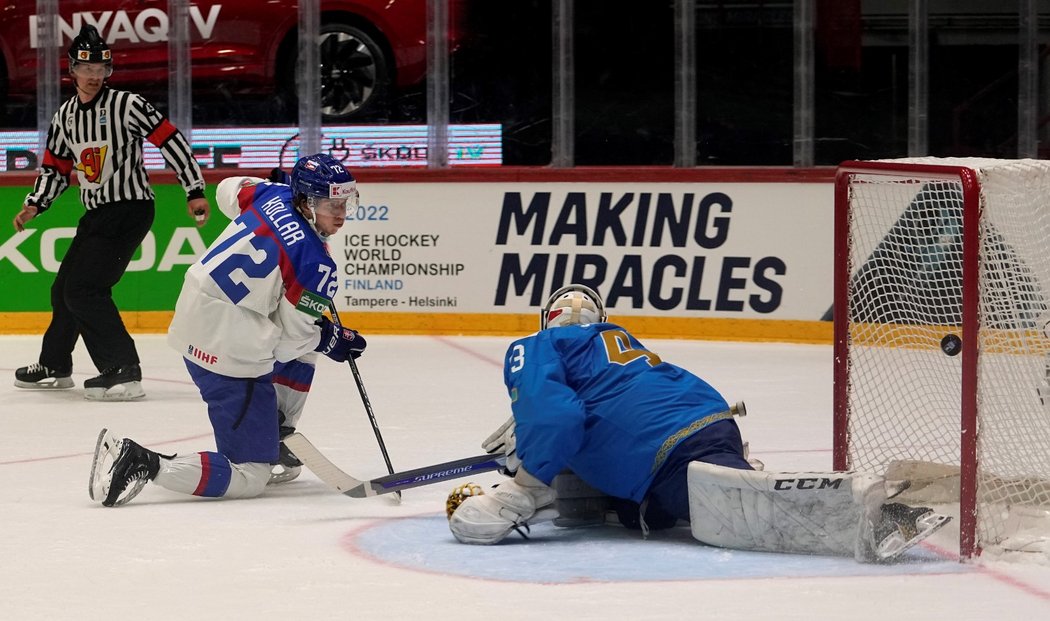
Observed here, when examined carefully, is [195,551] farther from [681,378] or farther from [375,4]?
[375,4]

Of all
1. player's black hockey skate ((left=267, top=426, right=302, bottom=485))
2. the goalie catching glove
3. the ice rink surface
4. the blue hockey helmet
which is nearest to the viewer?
the ice rink surface

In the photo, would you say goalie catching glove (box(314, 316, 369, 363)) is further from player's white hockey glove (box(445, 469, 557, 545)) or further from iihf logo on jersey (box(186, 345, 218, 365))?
player's white hockey glove (box(445, 469, 557, 545))

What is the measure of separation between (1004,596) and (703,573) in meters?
0.59

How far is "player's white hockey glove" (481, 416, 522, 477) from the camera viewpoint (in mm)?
3619

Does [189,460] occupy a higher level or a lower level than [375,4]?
lower

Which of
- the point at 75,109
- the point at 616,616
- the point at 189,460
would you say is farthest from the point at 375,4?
the point at 616,616

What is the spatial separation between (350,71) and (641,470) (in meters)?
5.51

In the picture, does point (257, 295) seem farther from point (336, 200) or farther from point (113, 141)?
point (113, 141)

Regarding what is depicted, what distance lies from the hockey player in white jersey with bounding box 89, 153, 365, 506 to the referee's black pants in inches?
73.6

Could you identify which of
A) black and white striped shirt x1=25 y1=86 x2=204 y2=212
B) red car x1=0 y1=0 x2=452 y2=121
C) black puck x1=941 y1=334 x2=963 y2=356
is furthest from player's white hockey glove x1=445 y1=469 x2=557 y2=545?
red car x1=0 y1=0 x2=452 y2=121

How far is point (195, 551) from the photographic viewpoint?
11.4 ft

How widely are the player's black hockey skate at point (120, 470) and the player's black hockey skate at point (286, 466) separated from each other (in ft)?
1.51

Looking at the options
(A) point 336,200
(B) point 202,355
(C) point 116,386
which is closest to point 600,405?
(A) point 336,200

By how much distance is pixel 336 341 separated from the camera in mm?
4062
